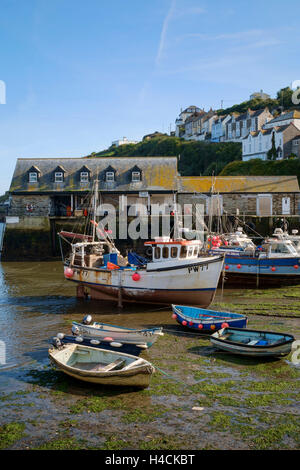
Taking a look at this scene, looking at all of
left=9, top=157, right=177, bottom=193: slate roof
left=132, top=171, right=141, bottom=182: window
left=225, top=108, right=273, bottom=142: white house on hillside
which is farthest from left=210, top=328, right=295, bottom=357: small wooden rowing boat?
left=225, top=108, right=273, bottom=142: white house on hillside

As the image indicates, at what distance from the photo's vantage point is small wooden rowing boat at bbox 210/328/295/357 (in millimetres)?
12422

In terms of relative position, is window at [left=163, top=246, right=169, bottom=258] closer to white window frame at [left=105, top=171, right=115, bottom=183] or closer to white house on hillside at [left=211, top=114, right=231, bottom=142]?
white window frame at [left=105, top=171, right=115, bottom=183]

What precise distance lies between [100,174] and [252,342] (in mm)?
29020

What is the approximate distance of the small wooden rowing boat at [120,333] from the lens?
13.4 meters

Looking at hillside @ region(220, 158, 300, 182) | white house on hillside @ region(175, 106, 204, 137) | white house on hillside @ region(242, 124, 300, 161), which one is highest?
white house on hillside @ region(175, 106, 204, 137)

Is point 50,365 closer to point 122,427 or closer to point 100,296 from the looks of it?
point 122,427

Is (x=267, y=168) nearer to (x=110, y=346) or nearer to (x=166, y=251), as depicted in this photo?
(x=166, y=251)

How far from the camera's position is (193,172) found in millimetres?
94875

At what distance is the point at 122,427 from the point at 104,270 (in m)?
11.8

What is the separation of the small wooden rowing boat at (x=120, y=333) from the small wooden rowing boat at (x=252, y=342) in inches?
74.7

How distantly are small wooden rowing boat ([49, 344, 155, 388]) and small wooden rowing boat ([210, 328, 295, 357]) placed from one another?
3350 millimetres

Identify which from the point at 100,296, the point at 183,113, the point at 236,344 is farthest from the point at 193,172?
the point at 236,344

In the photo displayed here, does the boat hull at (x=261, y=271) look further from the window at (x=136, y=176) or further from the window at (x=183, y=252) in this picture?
the window at (x=136, y=176)

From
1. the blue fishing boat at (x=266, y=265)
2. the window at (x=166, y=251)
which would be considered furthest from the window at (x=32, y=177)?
the window at (x=166, y=251)
